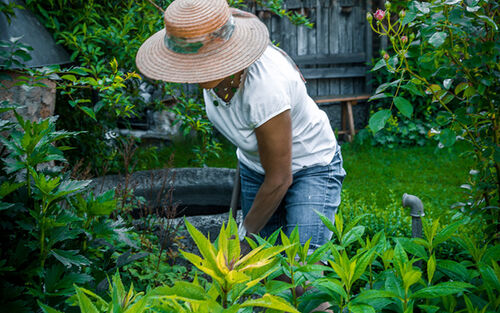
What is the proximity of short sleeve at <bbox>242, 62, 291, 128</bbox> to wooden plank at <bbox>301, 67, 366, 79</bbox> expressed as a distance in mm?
5743


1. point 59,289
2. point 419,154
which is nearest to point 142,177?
point 59,289

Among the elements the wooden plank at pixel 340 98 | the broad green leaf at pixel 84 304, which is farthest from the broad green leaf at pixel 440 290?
the wooden plank at pixel 340 98

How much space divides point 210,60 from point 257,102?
25 cm

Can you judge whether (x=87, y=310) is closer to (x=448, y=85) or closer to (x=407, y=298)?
(x=407, y=298)

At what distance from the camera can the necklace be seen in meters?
2.05

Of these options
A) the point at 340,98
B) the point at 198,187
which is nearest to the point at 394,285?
the point at 198,187

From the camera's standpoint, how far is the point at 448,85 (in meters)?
1.75

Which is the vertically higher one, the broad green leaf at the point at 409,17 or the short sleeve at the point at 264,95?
the broad green leaf at the point at 409,17

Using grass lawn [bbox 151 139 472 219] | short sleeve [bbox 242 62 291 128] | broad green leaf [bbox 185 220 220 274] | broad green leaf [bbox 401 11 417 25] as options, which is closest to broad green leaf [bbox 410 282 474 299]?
broad green leaf [bbox 185 220 220 274]

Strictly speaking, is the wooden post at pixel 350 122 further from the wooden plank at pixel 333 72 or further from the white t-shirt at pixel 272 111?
the white t-shirt at pixel 272 111

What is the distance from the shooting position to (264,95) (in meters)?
1.97

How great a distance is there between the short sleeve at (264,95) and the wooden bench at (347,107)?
5331mm

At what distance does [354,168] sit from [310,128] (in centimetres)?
411

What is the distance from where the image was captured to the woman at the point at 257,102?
1.92 metres
